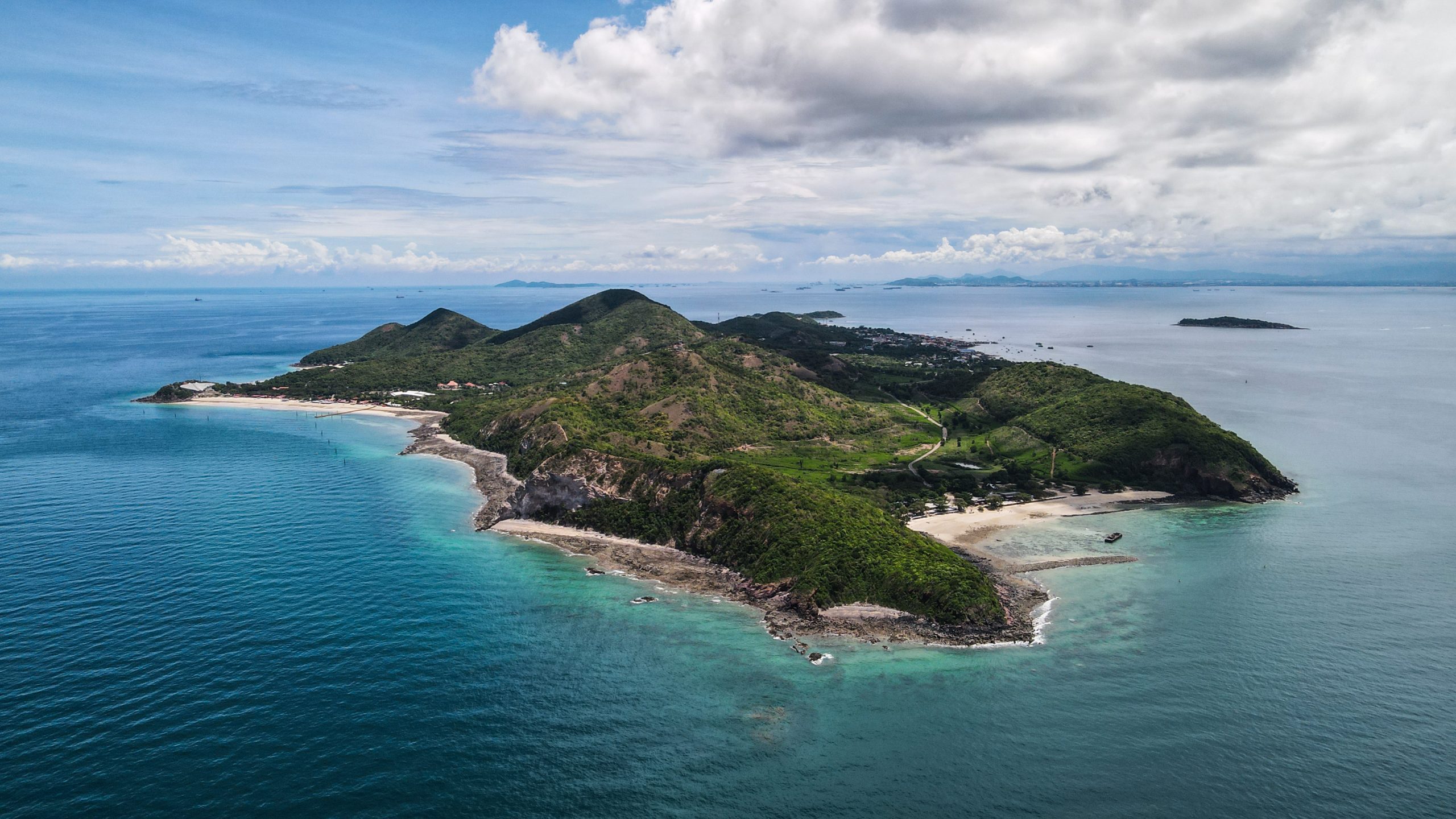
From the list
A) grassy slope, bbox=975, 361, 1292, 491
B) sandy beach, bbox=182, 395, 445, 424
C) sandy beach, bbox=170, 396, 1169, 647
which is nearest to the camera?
sandy beach, bbox=170, 396, 1169, 647

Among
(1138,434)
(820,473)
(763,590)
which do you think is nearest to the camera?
(763,590)

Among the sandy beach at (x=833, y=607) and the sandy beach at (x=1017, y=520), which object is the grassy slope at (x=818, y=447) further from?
the sandy beach at (x=1017, y=520)

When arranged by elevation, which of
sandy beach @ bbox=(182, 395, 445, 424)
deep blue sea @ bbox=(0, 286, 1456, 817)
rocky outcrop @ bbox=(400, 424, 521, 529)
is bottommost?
deep blue sea @ bbox=(0, 286, 1456, 817)

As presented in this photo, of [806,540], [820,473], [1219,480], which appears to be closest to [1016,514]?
[820,473]

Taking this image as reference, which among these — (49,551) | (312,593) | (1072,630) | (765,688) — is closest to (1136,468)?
(1072,630)

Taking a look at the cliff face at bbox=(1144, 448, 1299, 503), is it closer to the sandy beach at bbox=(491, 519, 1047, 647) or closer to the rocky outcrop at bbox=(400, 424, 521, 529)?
the sandy beach at bbox=(491, 519, 1047, 647)

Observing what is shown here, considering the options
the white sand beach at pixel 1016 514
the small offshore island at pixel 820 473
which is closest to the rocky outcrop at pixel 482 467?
the small offshore island at pixel 820 473

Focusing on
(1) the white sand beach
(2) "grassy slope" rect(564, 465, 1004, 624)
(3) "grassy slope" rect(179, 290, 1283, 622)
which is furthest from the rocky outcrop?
(1) the white sand beach

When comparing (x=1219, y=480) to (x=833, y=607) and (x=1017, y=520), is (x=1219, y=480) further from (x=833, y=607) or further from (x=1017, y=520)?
(x=833, y=607)
